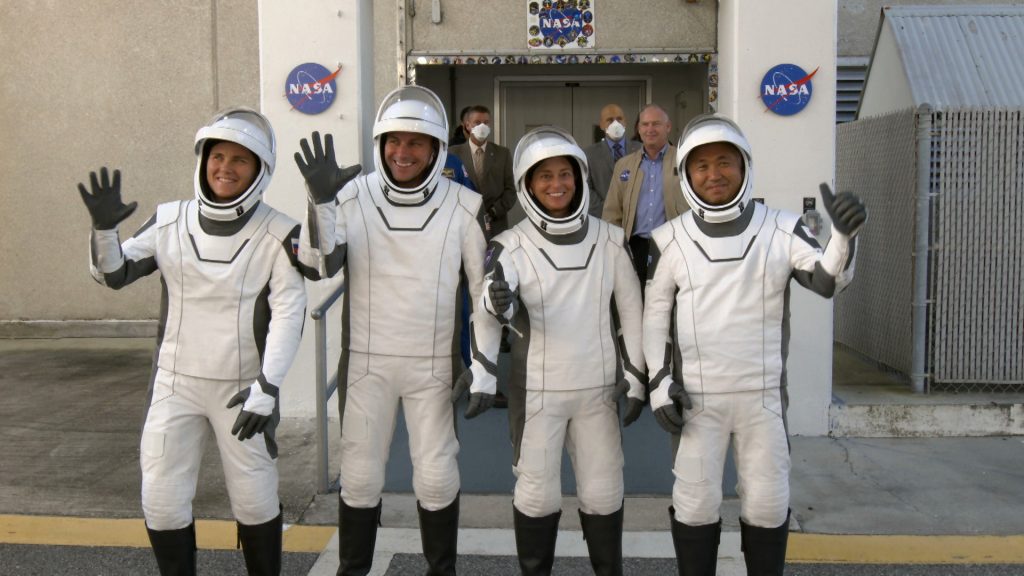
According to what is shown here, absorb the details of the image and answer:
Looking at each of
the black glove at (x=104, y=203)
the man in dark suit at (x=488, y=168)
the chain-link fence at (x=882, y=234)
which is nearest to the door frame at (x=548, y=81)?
the chain-link fence at (x=882, y=234)

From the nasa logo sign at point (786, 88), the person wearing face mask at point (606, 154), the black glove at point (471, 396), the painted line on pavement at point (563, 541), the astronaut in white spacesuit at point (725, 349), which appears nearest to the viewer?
the astronaut in white spacesuit at point (725, 349)

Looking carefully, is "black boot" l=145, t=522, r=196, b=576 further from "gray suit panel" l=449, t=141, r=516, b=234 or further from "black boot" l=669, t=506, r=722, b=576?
"gray suit panel" l=449, t=141, r=516, b=234

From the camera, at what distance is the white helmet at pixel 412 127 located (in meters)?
3.78

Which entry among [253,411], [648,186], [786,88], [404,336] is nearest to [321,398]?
[404,336]

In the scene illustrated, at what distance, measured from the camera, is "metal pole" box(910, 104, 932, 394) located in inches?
251

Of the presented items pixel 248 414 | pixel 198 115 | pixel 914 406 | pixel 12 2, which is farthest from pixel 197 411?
pixel 12 2

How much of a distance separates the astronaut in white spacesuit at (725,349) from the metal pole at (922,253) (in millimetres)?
3191

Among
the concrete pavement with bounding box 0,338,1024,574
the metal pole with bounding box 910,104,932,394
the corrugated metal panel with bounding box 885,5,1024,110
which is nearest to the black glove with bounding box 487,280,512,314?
the concrete pavement with bounding box 0,338,1024,574

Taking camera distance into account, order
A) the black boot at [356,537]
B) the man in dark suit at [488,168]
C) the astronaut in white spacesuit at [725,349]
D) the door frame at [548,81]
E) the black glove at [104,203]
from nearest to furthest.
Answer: the black glove at [104,203]
the astronaut in white spacesuit at [725,349]
the black boot at [356,537]
the man in dark suit at [488,168]
the door frame at [548,81]

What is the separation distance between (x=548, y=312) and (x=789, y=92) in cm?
313

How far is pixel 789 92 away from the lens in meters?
6.07

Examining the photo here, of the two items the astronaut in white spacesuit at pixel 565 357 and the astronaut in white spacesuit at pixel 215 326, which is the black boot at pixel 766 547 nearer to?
the astronaut in white spacesuit at pixel 565 357

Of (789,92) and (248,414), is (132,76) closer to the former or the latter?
(789,92)

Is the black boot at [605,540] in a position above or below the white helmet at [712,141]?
below
